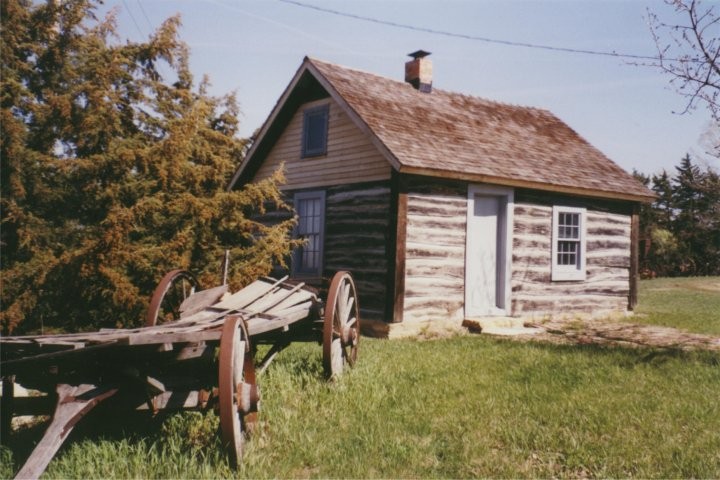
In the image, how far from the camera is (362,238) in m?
11.6

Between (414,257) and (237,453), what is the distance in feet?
24.6

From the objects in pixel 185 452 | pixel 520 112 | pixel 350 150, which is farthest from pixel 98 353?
pixel 520 112

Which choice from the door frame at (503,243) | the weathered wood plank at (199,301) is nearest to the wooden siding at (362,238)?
the door frame at (503,243)

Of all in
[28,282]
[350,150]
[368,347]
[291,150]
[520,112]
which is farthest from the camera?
[520,112]

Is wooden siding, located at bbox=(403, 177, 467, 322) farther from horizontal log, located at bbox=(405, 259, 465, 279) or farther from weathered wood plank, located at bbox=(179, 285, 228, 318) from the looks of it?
weathered wood plank, located at bbox=(179, 285, 228, 318)

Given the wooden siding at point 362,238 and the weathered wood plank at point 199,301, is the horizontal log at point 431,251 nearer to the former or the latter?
the wooden siding at point 362,238

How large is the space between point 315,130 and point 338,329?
819 cm

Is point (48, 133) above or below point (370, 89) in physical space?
below

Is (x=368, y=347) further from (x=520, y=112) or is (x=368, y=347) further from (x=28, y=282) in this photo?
(x=520, y=112)

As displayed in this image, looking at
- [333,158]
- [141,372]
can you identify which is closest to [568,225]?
[333,158]

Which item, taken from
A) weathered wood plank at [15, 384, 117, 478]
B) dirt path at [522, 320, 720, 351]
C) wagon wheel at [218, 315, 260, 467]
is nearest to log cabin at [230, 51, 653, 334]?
dirt path at [522, 320, 720, 351]

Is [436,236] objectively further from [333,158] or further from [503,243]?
[333,158]

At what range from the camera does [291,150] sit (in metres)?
13.9

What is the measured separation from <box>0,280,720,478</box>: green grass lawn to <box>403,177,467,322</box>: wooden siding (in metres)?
3.84
